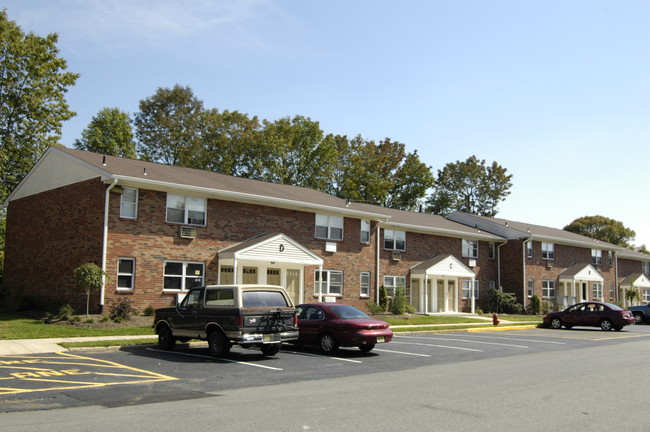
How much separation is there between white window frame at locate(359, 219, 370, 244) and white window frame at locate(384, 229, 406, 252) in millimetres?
2447

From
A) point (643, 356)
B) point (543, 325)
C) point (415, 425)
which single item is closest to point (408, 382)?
point (415, 425)

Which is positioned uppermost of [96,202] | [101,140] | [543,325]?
[101,140]

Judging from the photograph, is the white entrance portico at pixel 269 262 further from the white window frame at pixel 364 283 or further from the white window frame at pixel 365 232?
the white window frame at pixel 365 232

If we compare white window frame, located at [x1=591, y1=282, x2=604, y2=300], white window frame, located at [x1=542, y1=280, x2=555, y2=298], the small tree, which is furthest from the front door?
white window frame, located at [x1=591, y1=282, x2=604, y2=300]

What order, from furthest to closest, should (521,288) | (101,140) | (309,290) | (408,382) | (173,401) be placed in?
(101,140) → (521,288) → (309,290) → (408,382) → (173,401)

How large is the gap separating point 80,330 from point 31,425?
12338mm

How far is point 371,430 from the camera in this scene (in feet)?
24.8

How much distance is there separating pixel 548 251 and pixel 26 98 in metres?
37.2

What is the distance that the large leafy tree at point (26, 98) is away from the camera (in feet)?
121

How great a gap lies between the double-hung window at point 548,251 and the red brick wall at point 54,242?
3275cm

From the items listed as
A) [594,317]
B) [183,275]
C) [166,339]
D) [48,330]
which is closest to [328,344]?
[166,339]

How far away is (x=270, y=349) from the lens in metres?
15.6

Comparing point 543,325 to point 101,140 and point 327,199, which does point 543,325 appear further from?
point 101,140

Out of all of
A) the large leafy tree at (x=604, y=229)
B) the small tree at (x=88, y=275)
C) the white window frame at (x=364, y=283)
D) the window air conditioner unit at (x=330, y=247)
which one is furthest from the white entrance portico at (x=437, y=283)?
the large leafy tree at (x=604, y=229)
